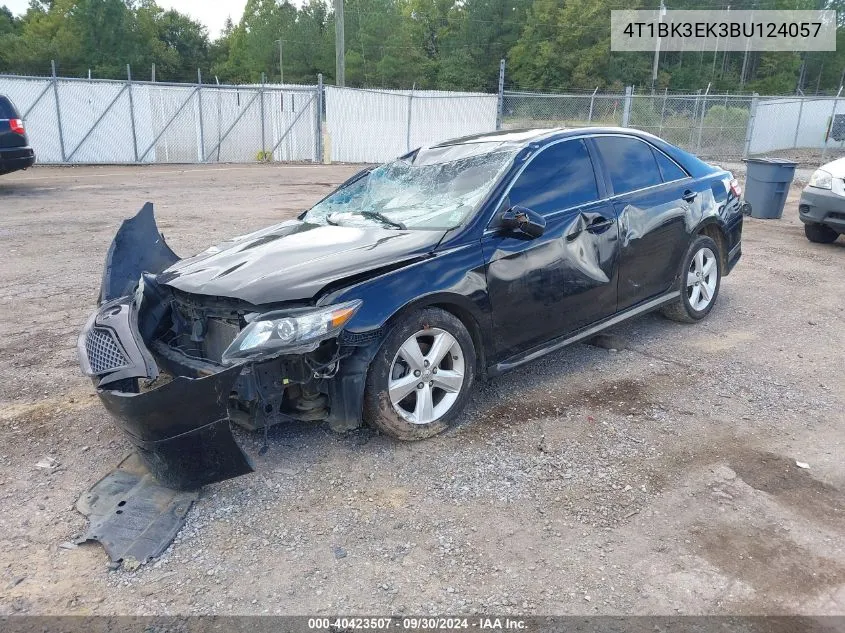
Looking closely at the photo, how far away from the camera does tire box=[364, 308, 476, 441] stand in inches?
135

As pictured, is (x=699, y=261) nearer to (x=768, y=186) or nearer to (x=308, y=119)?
(x=768, y=186)

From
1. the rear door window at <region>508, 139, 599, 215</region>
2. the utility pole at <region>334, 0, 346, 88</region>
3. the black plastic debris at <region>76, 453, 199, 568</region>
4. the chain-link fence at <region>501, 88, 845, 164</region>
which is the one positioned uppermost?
the utility pole at <region>334, 0, 346, 88</region>

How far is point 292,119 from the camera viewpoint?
71.1ft

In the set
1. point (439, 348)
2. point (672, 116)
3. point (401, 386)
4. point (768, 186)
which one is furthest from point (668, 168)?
Result: point (672, 116)

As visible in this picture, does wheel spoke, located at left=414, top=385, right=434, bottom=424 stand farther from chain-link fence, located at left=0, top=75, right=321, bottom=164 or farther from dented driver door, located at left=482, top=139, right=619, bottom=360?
chain-link fence, located at left=0, top=75, right=321, bottom=164

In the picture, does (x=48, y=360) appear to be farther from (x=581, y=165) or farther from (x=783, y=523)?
(x=783, y=523)

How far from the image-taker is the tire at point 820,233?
29.4 feet

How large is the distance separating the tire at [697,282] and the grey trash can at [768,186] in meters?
5.88

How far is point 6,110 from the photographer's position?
11961 millimetres

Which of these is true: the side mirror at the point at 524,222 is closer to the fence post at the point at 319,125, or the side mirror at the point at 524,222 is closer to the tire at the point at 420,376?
the tire at the point at 420,376

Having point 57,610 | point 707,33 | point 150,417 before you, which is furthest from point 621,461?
point 707,33

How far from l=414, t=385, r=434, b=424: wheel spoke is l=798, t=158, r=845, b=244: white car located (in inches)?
270

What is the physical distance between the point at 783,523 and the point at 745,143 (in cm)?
2136

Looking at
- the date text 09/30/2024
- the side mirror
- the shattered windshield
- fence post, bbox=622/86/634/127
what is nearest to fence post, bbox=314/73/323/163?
fence post, bbox=622/86/634/127
